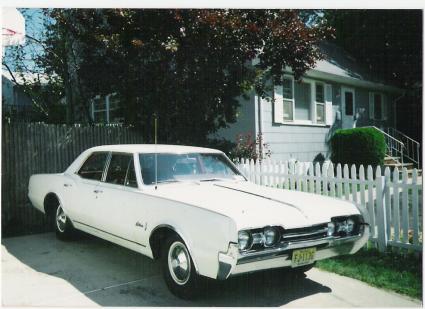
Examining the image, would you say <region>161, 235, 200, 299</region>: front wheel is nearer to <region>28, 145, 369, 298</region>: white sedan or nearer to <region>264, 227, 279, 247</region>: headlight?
<region>28, 145, 369, 298</region>: white sedan

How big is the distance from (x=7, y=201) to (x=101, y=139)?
1.97 meters

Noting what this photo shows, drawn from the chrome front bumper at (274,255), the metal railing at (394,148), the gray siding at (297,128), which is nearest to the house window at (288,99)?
the gray siding at (297,128)

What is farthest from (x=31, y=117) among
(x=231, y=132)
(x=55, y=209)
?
(x=55, y=209)

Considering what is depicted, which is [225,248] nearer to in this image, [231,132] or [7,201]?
[7,201]

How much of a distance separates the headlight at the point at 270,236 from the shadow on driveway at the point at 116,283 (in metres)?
0.69

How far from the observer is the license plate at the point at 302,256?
12.5 feet

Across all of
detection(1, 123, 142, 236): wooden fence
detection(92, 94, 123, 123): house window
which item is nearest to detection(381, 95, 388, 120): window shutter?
detection(92, 94, 123, 123): house window

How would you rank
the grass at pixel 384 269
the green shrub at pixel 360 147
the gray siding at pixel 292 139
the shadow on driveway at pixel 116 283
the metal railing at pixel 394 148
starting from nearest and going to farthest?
the shadow on driveway at pixel 116 283 → the grass at pixel 384 269 → the gray siding at pixel 292 139 → the green shrub at pixel 360 147 → the metal railing at pixel 394 148

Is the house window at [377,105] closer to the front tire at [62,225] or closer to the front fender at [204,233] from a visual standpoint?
the front tire at [62,225]

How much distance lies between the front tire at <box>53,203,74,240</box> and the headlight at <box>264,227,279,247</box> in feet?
11.3

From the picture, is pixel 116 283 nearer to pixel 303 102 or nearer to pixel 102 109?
pixel 303 102

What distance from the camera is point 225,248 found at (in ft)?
11.5

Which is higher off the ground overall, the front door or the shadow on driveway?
the front door

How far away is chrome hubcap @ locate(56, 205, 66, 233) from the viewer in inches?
249
